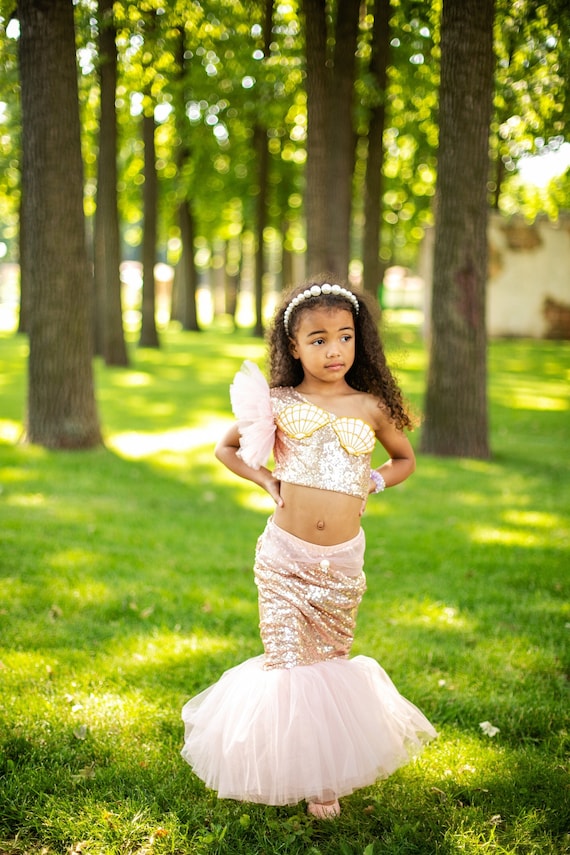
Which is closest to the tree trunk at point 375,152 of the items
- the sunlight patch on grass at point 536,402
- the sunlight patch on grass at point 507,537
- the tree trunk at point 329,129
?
the tree trunk at point 329,129

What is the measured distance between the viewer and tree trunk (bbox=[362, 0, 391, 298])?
13.4 meters

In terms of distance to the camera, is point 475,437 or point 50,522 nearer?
point 50,522

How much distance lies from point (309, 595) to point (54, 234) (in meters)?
6.40

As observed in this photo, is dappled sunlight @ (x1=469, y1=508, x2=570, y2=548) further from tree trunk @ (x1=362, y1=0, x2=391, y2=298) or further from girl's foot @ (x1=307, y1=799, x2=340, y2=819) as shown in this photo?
tree trunk @ (x1=362, y1=0, x2=391, y2=298)

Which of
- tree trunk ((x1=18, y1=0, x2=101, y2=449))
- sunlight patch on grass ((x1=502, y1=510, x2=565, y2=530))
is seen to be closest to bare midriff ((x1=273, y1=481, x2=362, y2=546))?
sunlight patch on grass ((x1=502, y1=510, x2=565, y2=530))

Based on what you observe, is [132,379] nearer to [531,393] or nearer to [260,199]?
[531,393]

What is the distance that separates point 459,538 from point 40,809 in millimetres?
4311

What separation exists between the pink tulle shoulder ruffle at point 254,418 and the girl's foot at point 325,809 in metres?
1.27

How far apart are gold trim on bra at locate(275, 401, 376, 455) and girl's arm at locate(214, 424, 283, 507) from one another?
193mm

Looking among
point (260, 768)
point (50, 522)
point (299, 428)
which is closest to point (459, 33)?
point (50, 522)

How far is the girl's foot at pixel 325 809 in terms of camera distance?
3.16 metres

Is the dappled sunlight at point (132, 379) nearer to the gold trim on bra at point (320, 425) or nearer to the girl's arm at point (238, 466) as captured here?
the girl's arm at point (238, 466)

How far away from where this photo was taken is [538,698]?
4.10 m

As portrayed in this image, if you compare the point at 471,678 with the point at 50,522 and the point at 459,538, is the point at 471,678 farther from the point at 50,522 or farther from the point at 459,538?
the point at 50,522
